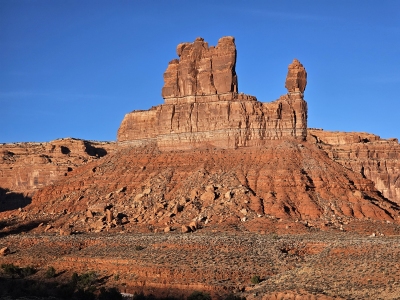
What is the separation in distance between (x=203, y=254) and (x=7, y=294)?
1479 centimetres

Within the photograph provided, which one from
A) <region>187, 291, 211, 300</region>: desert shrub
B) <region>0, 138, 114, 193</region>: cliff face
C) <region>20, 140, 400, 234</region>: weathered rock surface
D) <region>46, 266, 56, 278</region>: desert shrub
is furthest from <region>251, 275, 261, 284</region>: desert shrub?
<region>0, 138, 114, 193</region>: cliff face

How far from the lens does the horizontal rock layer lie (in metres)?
87.8

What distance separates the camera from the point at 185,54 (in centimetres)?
9344

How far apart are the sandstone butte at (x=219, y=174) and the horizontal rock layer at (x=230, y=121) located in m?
0.11

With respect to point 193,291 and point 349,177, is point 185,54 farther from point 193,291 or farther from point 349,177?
point 193,291

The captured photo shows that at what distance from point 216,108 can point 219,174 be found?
26.4 ft

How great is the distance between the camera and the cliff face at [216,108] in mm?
87875

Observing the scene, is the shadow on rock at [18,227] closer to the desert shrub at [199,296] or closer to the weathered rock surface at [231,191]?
the weathered rock surface at [231,191]

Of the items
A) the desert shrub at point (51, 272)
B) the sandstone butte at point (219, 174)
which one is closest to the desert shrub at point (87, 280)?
the sandstone butte at point (219, 174)

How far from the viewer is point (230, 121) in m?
88.2

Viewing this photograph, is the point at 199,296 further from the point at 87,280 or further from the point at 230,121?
the point at 230,121

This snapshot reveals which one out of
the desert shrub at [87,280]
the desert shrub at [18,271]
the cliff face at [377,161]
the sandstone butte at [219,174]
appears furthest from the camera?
the cliff face at [377,161]

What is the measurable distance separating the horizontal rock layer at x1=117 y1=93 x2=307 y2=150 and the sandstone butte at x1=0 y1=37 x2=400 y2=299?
0.35 feet

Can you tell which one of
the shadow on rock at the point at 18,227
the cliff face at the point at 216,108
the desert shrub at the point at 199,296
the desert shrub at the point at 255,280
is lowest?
the desert shrub at the point at 199,296
